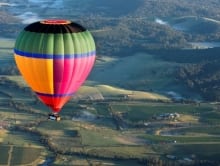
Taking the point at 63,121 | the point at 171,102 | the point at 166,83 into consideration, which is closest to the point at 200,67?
the point at 166,83

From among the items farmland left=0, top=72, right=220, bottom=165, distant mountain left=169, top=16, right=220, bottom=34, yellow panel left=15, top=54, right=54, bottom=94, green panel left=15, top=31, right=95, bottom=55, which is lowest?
distant mountain left=169, top=16, right=220, bottom=34

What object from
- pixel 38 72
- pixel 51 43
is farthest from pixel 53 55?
pixel 38 72

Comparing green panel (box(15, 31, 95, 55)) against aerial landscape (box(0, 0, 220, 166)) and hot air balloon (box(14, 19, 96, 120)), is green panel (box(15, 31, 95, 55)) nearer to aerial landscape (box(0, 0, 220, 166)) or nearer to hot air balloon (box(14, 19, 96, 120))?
hot air balloon (box(14, 19, 96, 120))

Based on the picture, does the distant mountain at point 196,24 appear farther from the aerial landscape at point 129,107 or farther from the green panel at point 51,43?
the green panel at point 51,43

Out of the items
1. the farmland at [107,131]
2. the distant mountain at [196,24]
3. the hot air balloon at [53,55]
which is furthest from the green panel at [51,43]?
the distant mountain at [196,24]

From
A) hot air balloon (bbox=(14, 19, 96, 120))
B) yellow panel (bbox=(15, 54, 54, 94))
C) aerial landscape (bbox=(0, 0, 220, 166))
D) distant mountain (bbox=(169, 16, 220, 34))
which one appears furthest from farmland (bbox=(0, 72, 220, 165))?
distant mountain (bbox=(169, 16, 220, 34))

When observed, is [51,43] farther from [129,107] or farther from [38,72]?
[129,107]

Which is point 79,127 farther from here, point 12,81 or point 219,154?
point 12,81
